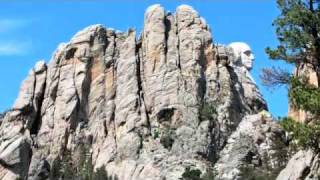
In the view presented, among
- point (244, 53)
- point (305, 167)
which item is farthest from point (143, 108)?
point (305, 167)

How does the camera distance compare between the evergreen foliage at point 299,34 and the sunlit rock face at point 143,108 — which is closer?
the evergreen foliage at point 299,34

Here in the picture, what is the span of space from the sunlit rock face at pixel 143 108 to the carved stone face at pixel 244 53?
31.4ft

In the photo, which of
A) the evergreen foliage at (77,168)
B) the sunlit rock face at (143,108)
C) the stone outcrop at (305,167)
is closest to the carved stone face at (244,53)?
the sunlit rock face at (143,108)

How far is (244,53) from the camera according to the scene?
473ft

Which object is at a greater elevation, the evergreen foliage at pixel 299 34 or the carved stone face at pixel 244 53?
the carved stone face at pixel 244 53

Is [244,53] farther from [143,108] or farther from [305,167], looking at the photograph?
[305,167]

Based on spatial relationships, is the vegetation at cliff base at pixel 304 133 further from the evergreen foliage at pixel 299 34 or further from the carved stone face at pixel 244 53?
the carved stone face at pixel 244 53

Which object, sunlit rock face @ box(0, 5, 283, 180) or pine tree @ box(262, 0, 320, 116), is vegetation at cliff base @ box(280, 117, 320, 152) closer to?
pine tree @ box(262, 0, 320, 116)

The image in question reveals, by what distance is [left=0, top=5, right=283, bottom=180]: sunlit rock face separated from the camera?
107 metres

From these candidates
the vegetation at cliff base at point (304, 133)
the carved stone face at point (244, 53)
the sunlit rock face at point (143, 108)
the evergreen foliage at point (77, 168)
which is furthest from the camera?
the carved stone face at point (244, 53)

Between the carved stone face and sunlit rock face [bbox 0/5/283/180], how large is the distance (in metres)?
9.57

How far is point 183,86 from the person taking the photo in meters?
115

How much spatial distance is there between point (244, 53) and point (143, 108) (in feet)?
110

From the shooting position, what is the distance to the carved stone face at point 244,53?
466 ft
